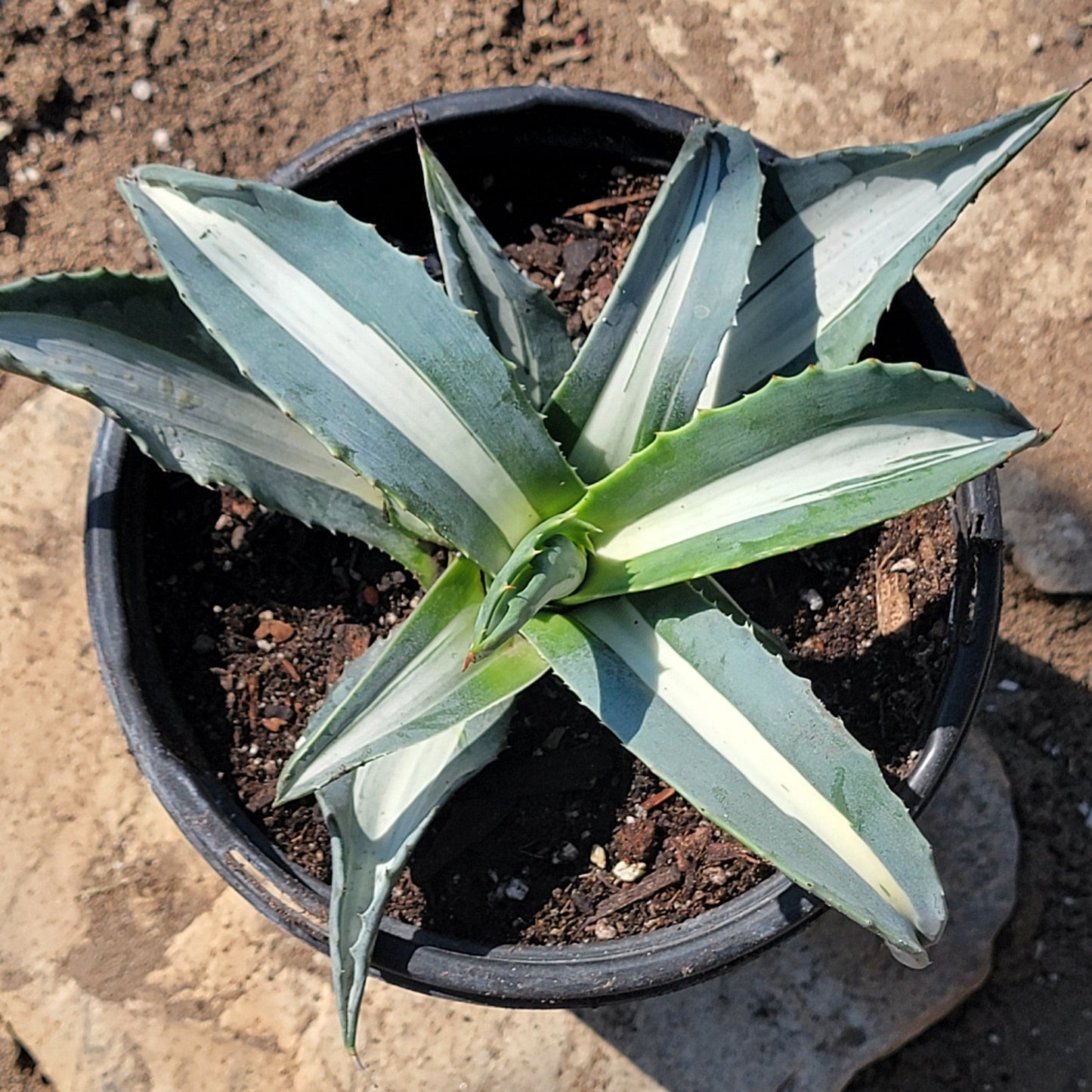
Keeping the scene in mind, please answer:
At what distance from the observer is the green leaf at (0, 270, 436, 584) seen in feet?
2.98

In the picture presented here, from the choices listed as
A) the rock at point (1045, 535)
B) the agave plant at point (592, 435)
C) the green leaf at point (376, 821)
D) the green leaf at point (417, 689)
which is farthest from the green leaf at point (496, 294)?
the rock at point (1045, 535)

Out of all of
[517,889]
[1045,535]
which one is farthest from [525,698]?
[1045,535]

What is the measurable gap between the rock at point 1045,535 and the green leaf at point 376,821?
3.28ft

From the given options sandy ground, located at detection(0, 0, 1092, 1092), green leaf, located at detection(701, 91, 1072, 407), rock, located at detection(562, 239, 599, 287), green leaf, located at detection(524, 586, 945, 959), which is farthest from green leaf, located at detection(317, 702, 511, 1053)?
sandy ground, located at detection(0, 0, 1092, 1092)

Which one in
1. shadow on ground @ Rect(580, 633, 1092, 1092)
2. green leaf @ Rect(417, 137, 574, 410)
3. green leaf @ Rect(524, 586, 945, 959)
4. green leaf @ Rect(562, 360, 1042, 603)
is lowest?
shadow on ground @ Rect(580, 633, 1092, 1092)

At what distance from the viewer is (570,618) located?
0.97m

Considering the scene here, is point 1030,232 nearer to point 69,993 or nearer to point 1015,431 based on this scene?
point 1015,431

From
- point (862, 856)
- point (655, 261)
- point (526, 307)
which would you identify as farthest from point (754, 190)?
point (862, 856)

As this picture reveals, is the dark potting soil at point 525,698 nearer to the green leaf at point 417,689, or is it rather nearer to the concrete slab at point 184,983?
the green leaf at point 417,689

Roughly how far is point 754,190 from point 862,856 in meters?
0.54

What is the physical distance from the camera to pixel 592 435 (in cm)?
100

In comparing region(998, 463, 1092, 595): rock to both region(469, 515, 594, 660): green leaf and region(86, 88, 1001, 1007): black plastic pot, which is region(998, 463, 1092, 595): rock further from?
region(469, 515, 594, 660): green leaf

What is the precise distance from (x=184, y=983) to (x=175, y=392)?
0.97 m

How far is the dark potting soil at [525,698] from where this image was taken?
1.21m
